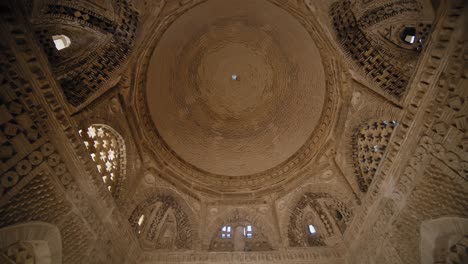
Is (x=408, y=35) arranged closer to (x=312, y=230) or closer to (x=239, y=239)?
(x=312, y=230)

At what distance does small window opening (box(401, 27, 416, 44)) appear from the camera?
5.96 metres

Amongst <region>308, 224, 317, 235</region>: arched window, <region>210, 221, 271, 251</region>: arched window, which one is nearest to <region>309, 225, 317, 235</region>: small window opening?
<region>308, 224, 317, 235</region>: arched window

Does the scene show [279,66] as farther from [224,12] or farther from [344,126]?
[344,126]

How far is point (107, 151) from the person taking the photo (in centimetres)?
716

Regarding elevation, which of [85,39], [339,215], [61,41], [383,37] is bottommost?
[339,215]

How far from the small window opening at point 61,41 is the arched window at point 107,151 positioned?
179 centimetres

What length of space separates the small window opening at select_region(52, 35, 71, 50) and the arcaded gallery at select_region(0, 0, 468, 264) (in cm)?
3

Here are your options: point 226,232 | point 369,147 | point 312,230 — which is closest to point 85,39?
point 226,232

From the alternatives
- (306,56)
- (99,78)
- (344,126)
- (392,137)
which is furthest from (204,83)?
(392,137)

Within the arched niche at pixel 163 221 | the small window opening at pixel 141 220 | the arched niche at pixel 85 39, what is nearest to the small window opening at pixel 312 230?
the arched niche at pixel 163 221

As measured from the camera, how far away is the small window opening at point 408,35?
5.96 metres

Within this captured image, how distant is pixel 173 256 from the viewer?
7.68 m

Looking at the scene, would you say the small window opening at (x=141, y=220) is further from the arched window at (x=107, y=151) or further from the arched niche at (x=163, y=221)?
the arched window at (x=107, y=151)

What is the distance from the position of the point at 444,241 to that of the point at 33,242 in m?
7.55
